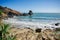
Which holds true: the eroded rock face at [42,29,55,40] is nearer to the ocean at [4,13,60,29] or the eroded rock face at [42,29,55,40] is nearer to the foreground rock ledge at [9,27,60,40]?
the foreground rock ledge at [9,27,60,40]

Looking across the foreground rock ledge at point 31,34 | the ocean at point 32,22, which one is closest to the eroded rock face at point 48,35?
the foreground rock ledge at point 31,34

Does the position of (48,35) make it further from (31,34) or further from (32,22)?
(32,22)

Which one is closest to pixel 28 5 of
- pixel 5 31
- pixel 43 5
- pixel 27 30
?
pixel 43 5

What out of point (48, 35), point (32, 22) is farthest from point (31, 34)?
point (32, 22)

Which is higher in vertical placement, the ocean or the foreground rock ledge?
the ocean

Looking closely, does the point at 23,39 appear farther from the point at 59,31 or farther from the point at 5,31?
the point at 59,31

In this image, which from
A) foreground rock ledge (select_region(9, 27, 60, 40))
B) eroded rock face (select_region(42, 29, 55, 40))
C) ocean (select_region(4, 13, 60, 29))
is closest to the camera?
foreground rock ledge (select_region(9, 27, 60, 40))

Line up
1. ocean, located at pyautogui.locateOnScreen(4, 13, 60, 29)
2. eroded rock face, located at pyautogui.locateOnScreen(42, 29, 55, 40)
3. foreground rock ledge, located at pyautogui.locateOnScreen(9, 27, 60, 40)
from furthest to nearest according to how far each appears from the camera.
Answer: ocean, located at pyautogui.locateOnScreen(4, 13, 60, 29), eroded rock face, located at pyautogui.locateOnScreen(42, 29, 55, 40), foreground rock ledge, located at pyautogui.locateOnScreen(9, 27, 60, 40)

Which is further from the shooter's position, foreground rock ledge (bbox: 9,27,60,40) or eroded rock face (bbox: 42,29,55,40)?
eroded rock face (bbox: 42,29,55,40)

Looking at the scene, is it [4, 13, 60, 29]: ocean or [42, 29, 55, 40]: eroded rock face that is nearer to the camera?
[42, 29, 55, 40]: eroded rock face

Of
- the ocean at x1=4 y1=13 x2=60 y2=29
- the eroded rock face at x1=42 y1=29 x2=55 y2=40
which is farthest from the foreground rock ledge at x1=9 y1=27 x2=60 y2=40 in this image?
the ocean at x1=4 y1=13 x2=60 y2=29

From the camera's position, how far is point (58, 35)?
517cm

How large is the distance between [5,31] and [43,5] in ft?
6.37

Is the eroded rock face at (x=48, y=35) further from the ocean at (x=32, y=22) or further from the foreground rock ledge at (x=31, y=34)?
the ocean at (x=32, y=22)
